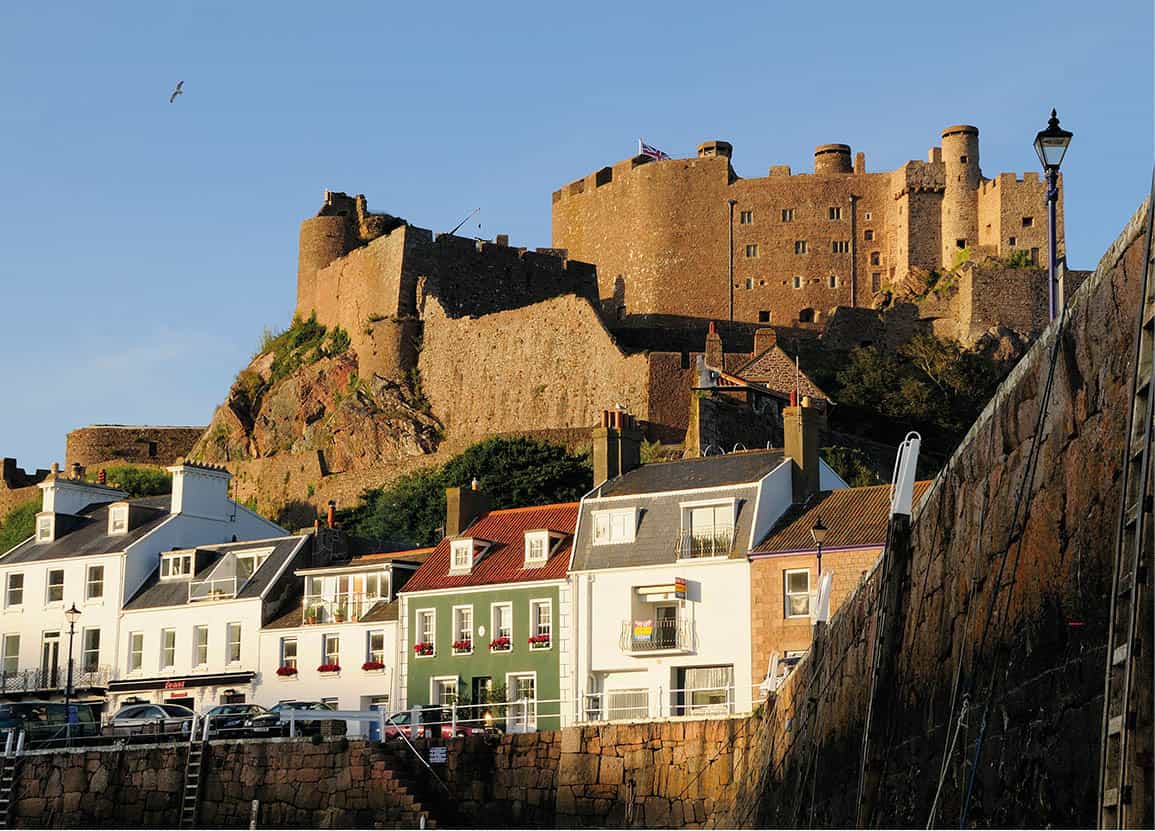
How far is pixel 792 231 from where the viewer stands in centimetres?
9869

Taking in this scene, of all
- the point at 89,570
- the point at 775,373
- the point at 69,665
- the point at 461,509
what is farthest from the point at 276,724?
the point at 775,373

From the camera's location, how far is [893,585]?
1333 cm

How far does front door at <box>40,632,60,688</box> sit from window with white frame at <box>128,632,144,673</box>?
81.0 inches

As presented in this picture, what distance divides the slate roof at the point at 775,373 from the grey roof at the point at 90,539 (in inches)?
973

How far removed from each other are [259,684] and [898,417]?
110 ft

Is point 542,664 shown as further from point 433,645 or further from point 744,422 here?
point 744,422

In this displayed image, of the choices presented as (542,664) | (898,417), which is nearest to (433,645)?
(542,664)

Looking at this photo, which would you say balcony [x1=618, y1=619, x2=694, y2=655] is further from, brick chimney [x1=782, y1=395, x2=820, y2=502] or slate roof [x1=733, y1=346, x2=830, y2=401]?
slate roof [x1=733, y1=346, x2=830, y2=401]

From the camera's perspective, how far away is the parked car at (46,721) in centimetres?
3784

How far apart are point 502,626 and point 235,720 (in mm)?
6419

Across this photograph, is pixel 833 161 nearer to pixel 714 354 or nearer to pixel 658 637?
pixel 714 354

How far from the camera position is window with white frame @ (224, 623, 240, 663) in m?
45.1

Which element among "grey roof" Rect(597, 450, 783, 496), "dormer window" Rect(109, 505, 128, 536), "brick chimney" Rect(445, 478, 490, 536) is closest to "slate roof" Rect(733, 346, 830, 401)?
"brick chimney" Rect(445, 478, 490, 536)

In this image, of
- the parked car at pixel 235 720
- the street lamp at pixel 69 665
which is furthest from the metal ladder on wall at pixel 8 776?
the parked car at pixel 235 720
